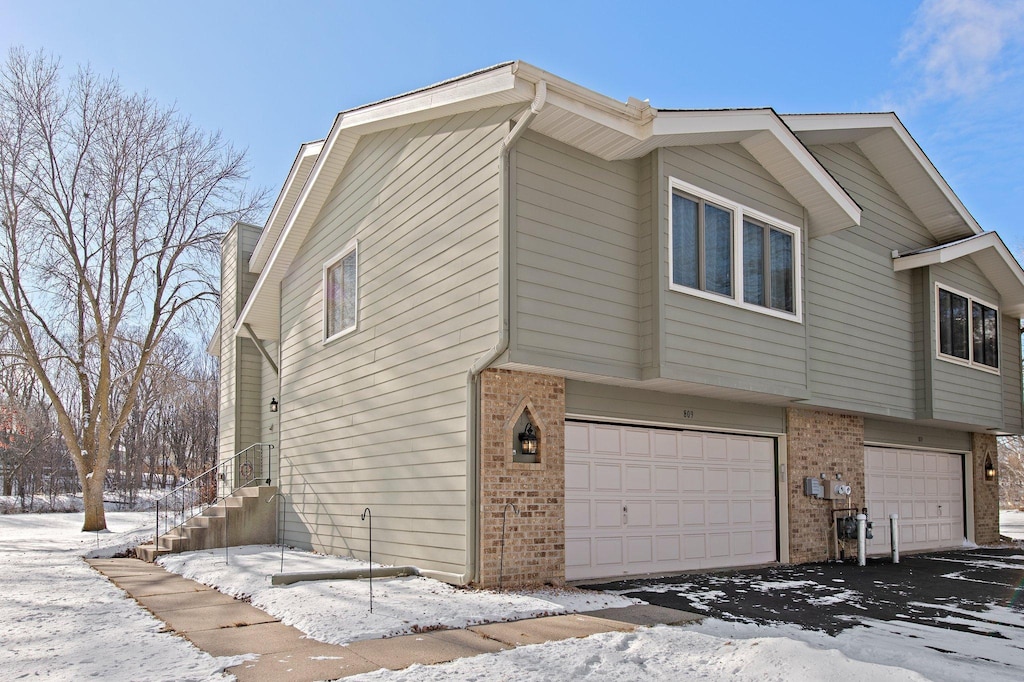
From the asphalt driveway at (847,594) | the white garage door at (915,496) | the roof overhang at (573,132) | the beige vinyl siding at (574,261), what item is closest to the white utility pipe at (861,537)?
the asphalt driveway at (847,594)

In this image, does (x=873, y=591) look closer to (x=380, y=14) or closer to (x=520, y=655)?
(x=520, y=655)

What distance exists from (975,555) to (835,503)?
3731mm

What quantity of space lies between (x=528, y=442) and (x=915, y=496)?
10.4 metres

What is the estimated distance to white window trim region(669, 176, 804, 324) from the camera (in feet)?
31.7

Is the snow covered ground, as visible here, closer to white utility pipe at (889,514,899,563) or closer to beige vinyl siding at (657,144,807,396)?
beige vinyl siding at (657,144,807,396)

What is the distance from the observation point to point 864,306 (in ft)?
43.5

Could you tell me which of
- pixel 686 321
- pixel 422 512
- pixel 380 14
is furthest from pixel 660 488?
pixel 380 14

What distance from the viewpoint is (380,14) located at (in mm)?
10805

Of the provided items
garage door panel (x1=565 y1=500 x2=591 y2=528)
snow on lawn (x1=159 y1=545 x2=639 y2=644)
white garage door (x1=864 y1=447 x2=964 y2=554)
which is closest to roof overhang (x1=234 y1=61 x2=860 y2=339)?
garage door panel (x1=565 y1=500 x2=591 y2=528)

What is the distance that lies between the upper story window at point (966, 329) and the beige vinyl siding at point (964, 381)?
14 cm

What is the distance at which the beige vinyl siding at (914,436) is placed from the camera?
14.4m

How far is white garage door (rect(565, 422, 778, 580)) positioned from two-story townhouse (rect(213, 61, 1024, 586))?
39 mm

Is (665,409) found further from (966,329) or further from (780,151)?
(966,329)

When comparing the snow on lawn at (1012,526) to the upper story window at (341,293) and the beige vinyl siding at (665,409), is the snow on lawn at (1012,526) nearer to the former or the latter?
the beige vinyl siding at (665,409)
